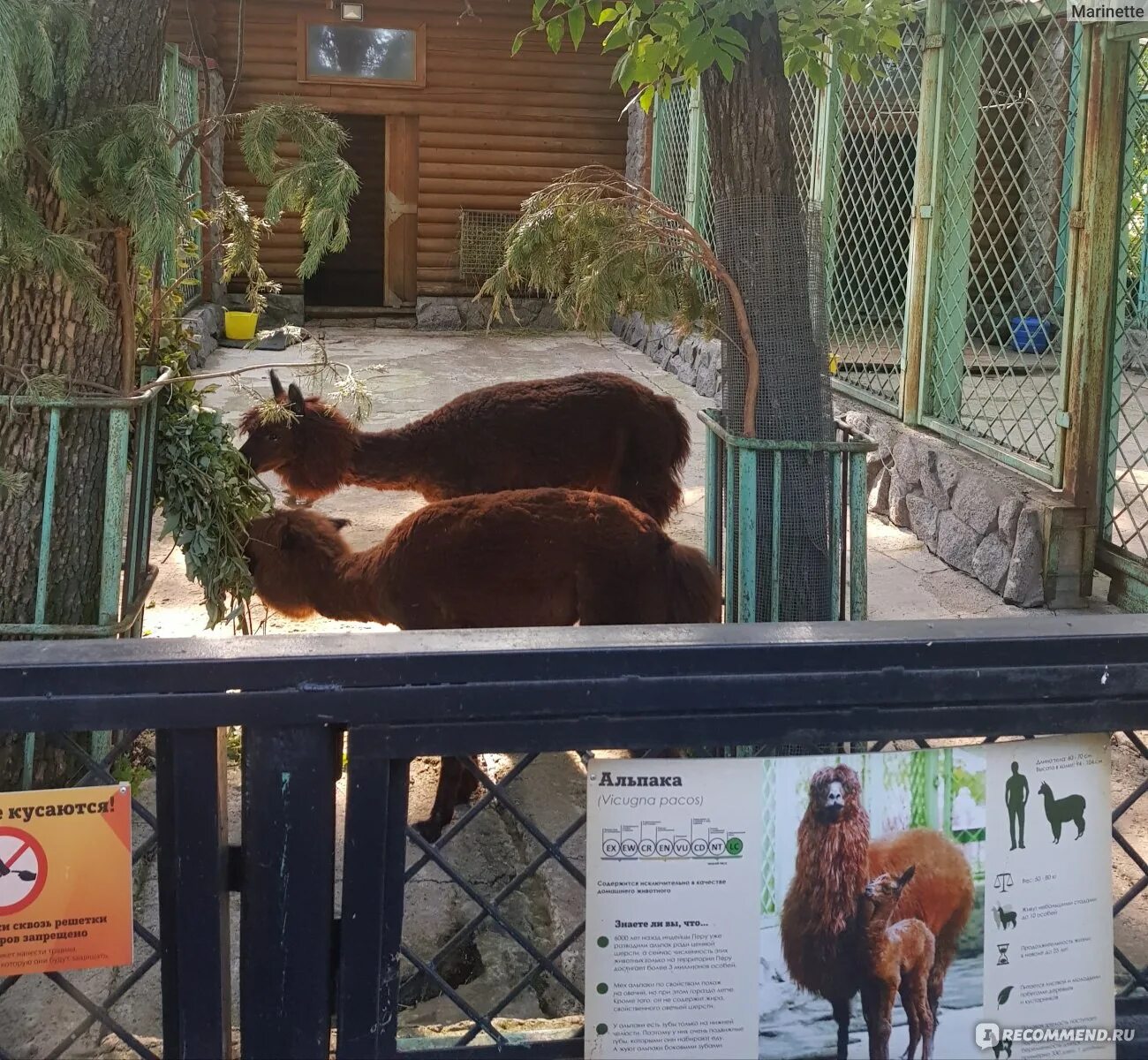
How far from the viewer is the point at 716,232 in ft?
17.0

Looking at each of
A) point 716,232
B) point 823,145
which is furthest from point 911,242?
point 716,232

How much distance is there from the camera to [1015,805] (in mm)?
2014

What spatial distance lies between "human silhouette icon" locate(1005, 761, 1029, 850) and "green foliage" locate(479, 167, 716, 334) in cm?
321

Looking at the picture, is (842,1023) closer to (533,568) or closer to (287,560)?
(533,568)

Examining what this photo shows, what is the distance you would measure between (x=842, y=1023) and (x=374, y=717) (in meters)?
0.86

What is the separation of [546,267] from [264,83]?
13.6 m

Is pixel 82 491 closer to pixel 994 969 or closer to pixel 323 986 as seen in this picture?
pixel 323 986

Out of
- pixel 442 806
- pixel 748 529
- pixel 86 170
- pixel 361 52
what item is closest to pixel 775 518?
pixel 748 529

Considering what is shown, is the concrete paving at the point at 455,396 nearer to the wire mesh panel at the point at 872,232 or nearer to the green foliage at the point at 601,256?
the green foliage at the point at 601,256

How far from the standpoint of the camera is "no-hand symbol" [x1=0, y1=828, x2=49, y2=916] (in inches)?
73.4

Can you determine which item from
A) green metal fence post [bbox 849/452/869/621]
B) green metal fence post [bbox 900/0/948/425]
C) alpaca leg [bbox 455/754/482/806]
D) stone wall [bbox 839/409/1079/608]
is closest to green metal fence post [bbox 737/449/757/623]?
green metal fence post [bbox 849/452/869/621]

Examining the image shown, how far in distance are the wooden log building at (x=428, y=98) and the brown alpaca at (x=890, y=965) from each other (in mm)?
16212

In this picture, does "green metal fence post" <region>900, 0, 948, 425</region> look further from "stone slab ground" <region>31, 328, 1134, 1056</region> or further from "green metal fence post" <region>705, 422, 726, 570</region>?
"green metal fence post" <region>705, 422, 726, 570</region>

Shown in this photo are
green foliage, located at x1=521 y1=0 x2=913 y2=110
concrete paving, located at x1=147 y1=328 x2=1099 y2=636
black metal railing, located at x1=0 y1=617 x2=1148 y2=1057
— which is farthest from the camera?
concrete paving, located at x1=147 y1=328 x2=1099 y2=636
